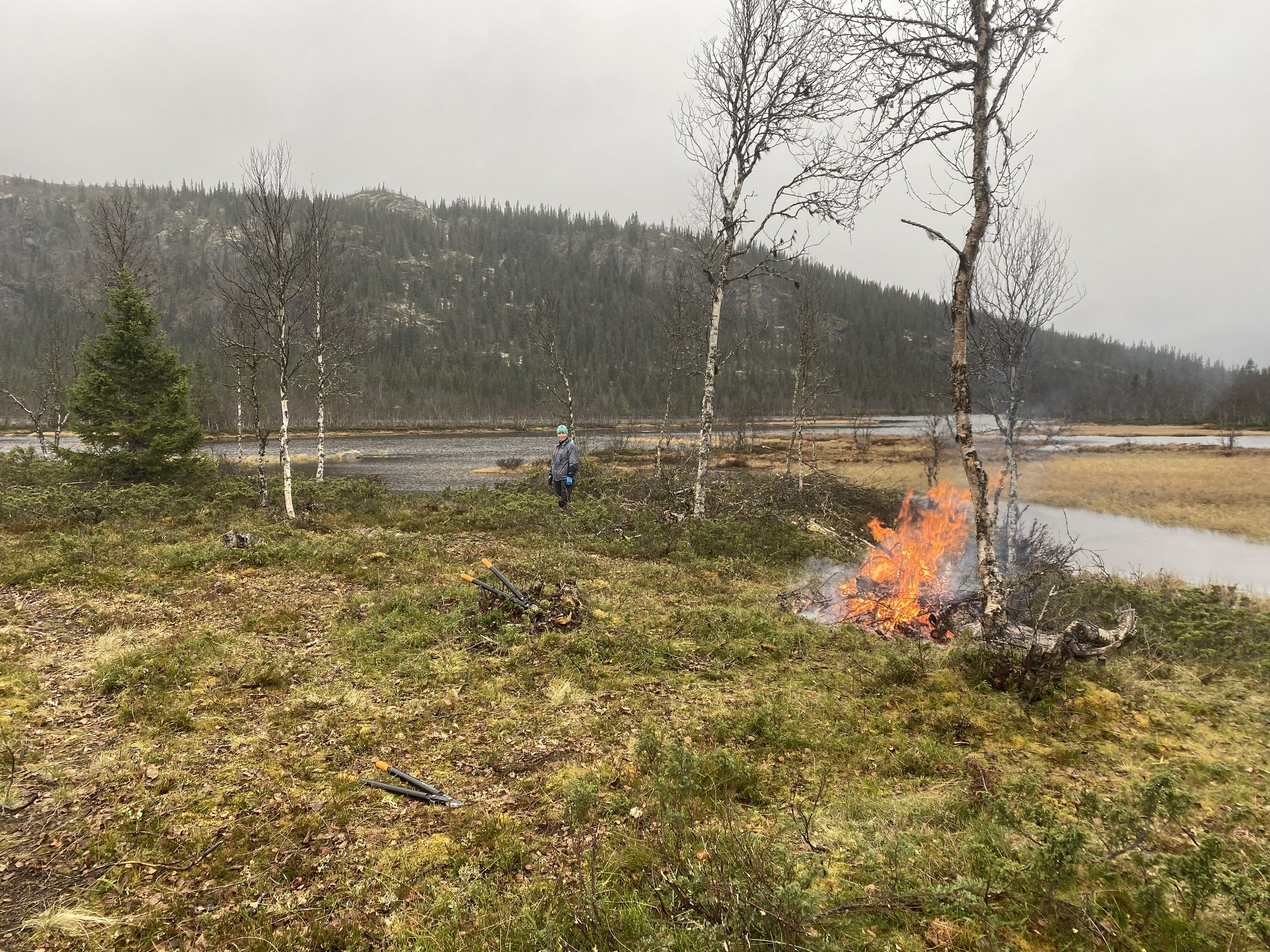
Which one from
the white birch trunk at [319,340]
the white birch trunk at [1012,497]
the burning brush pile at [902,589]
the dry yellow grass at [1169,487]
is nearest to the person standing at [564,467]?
the burning brush pile at [902,589]

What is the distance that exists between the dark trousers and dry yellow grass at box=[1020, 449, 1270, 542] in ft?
79.0

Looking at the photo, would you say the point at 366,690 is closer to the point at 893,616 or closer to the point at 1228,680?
the point at 893,616

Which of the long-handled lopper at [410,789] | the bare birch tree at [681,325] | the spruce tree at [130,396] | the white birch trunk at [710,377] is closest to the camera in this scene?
the long-handled lopper at [410,789]

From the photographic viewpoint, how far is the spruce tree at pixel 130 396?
58.9 ft

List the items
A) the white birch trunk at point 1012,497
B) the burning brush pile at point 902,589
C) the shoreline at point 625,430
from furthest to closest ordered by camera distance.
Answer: the shoreline at point 625,430
the white birch trunk at point 1012,497
the burning brush pile at point 902,589

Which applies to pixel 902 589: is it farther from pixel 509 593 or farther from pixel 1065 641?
pixel 509 593

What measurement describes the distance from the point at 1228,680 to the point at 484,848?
356 inches

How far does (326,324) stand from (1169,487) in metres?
43.3

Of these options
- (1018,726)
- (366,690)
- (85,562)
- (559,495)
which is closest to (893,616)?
(1018,726)

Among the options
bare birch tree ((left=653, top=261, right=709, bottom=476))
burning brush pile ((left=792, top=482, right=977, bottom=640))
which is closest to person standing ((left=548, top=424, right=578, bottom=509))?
burning brush pile ((left=792, top=482, right=977, bottom=640))

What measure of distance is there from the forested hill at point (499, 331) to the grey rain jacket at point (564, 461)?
237 ft

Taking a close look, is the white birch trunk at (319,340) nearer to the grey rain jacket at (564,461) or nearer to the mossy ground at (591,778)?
the grey rain jacket at (564,461)

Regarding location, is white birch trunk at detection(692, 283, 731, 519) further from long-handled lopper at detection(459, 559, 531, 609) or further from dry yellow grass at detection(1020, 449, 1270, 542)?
dry yellow grass at detection(1020, 449, 1270, 542)

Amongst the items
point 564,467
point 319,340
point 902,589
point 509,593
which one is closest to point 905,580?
point 902,589
